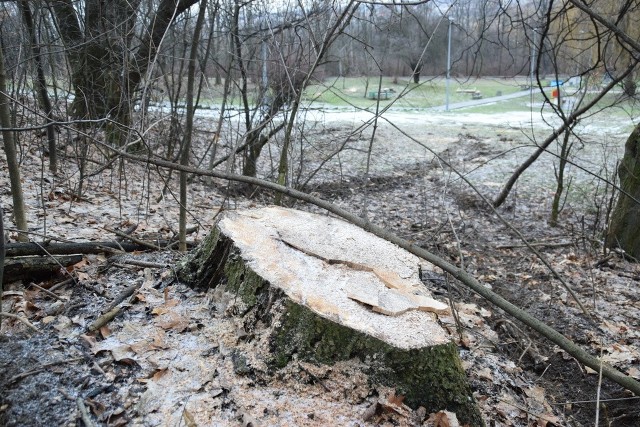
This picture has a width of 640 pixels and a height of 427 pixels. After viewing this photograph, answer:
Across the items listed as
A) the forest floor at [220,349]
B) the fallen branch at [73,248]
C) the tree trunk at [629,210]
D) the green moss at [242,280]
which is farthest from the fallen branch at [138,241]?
the tree trunk at [629,210]

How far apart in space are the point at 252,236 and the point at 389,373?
107cm

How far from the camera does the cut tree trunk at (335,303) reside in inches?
82.5

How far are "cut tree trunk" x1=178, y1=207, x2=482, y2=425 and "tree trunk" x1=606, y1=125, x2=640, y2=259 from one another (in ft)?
13.1

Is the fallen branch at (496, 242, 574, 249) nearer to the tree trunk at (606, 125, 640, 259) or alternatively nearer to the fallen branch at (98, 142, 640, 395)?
the tree trunk at (606, 125, 640, 259)

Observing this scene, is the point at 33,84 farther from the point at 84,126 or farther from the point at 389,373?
the point at 389,373

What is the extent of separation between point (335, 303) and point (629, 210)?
15.8ft

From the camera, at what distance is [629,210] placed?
5.62m

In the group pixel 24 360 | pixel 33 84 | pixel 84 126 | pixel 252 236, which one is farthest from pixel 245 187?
pixel 24 360

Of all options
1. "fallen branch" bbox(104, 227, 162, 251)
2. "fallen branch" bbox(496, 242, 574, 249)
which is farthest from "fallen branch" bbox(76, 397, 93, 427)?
"fallen branch" bbox(496, 242, 574, 249)

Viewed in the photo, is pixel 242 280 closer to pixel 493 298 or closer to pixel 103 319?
pixel 103 319

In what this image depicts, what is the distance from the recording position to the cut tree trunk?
2096mm

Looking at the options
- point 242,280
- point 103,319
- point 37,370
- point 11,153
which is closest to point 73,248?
point 11,153

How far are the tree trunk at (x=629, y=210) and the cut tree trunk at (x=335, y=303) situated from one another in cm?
400

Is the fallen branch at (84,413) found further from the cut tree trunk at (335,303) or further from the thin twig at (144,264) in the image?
the thin twig at (144,264)
